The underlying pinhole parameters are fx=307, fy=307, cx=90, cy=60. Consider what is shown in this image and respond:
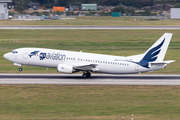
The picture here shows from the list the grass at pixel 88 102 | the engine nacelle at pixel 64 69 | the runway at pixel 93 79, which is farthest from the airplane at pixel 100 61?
the grass at pixel 88 102

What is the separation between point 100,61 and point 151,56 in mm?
7423

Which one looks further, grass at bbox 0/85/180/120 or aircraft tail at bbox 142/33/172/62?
aircraft tail at bbox 142/33/172/62

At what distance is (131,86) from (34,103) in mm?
14028

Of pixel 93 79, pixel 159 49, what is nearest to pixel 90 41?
pixel 93 79

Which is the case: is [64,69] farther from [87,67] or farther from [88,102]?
[88,102]

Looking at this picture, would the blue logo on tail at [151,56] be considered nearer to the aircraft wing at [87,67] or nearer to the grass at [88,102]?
the grass at [88,102]

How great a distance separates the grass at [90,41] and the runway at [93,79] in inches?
317

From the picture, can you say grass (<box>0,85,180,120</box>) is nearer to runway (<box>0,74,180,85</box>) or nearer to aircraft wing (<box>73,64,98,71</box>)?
runway (<box>0,74,180,85</box>)

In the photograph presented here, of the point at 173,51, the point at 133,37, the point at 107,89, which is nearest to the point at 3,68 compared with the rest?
the point at 107,89

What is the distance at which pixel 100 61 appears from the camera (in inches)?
1786

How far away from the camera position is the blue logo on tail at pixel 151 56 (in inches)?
1724

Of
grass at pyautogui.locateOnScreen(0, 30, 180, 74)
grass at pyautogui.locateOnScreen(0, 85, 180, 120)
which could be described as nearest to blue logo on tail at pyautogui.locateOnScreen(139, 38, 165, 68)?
grass at pyautogui.locateOnScreen(0, 85, 180, 120)

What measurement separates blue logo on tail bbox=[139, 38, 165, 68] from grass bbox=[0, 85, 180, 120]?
18.3ft

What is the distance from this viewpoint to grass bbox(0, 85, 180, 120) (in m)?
28.1
